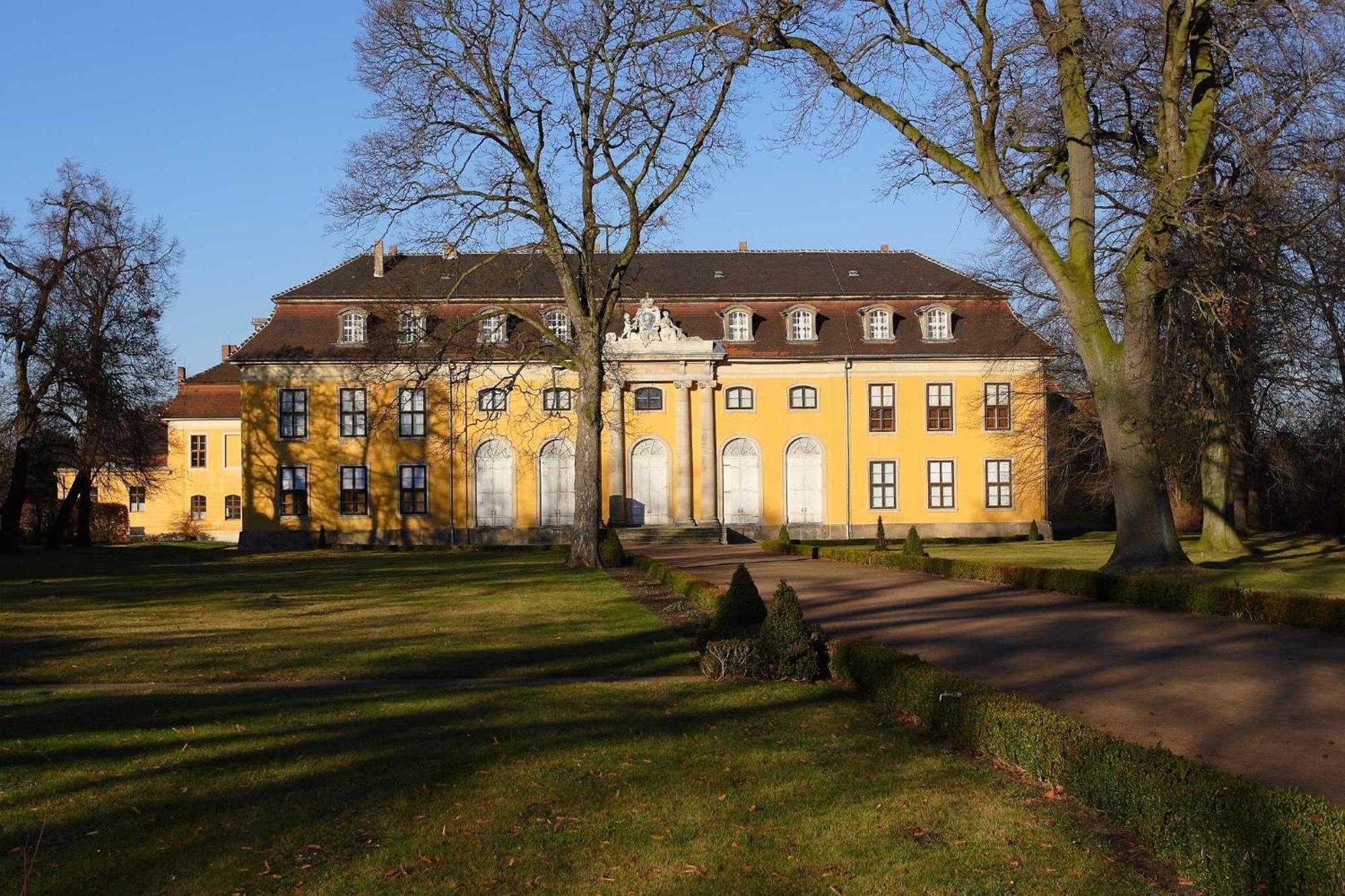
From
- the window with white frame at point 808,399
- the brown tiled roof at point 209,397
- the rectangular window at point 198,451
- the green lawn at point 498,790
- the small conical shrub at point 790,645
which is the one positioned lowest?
the green lawn at point 498,790

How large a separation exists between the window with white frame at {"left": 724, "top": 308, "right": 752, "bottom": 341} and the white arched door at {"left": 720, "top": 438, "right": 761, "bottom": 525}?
3.82m

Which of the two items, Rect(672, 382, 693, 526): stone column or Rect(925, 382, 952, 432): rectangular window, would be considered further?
Rect(925, 382, 952, 432): rectangular window

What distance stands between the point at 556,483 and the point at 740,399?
756 centimetres

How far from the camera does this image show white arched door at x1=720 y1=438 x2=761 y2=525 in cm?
4625

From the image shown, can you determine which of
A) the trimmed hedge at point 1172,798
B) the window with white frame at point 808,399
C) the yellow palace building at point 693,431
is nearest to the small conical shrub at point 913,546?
the yellow palace building at point 693,431

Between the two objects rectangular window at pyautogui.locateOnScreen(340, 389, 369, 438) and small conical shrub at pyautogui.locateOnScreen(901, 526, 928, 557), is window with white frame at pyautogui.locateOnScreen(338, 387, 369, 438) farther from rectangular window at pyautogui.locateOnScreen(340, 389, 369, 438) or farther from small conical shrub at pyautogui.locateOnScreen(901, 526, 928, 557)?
small conical shrub at pyautogui.locateOnScreen(901, 526, 928, 557)

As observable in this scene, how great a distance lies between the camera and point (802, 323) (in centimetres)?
4631

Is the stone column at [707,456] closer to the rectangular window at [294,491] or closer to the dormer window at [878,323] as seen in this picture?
the dormer window at [878,323]

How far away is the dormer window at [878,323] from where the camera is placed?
152 ft

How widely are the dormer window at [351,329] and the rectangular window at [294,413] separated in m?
2.57

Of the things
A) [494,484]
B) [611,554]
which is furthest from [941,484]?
[611,554]

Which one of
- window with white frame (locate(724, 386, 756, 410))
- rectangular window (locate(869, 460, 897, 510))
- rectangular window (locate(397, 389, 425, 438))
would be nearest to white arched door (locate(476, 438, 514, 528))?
rectangular window (locate(397, 389, 425, 438))

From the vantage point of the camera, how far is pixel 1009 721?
7.34m

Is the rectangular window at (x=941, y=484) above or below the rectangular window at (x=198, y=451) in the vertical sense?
below
